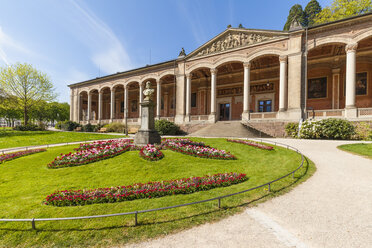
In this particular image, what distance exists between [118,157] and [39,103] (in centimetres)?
3121

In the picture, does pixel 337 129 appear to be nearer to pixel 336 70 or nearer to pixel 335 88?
Answer: pixel 335 88

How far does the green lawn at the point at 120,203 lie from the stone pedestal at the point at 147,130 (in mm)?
1908

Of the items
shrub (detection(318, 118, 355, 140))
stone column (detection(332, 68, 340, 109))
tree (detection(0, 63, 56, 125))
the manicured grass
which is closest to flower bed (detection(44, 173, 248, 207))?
the manicured grass

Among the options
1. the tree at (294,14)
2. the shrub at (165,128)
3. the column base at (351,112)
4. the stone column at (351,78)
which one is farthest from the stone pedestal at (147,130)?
the tree at (294,14)

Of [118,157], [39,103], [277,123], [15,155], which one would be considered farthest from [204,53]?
[39,103]

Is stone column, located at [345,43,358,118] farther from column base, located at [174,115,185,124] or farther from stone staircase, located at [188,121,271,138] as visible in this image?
column base, located at [174,115,185,124]

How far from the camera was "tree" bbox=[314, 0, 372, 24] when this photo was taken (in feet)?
79.5

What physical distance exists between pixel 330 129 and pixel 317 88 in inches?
414

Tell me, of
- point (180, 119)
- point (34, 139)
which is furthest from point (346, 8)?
point (34, 139)

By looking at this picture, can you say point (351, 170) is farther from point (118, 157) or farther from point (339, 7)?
point (339, 7)

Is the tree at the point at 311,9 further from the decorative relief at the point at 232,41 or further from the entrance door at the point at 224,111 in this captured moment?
the entrance door at the point at 224,111

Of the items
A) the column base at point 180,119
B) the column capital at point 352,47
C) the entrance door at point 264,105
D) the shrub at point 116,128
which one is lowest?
the shrub at point 116,128

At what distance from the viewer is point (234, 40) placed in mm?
21656

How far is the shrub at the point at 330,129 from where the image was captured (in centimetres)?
1330
